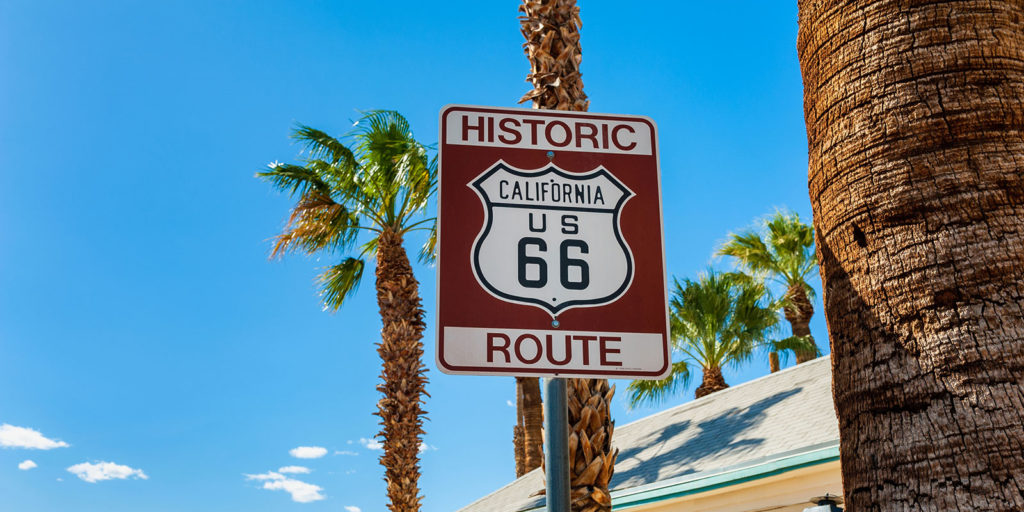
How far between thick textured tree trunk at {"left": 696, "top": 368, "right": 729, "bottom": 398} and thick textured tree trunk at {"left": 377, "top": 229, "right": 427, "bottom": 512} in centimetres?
927

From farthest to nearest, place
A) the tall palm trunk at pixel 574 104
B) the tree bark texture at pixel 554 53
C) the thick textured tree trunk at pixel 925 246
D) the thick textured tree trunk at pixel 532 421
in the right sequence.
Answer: the thick textured tree trunk at pixel 532 421 → the tree bark texture at pixel 554 53 → the tall palm trunk at pixel 574 104 → the thick textured tree trunk at pixel 925 246

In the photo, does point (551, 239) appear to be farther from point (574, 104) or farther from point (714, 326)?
point (714, 326)

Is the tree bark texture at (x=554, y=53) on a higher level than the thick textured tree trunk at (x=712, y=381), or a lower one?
higher

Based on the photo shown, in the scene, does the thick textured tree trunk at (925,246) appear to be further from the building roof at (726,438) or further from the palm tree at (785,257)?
the palm tree at (785,257)

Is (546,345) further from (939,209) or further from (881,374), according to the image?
(939,209)

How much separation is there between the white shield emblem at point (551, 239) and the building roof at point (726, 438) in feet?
21.1

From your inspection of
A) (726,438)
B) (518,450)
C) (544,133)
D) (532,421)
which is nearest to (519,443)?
(518,450)

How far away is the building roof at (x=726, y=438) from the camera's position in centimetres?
948

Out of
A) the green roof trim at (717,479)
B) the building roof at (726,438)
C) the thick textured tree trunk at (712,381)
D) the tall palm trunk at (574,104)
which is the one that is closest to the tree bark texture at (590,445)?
the tall palm trunk at (574,104)

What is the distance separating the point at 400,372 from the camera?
45.8 feet

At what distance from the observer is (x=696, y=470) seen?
35.2 ft

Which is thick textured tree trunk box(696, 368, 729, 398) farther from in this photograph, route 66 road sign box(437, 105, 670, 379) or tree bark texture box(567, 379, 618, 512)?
route 66 road sign box(437, 105, 670, 379)

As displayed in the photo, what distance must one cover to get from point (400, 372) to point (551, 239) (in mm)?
11781

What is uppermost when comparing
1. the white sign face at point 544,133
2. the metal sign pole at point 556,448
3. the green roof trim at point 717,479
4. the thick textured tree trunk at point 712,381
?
the thick textured tree trunk at point 712,381
